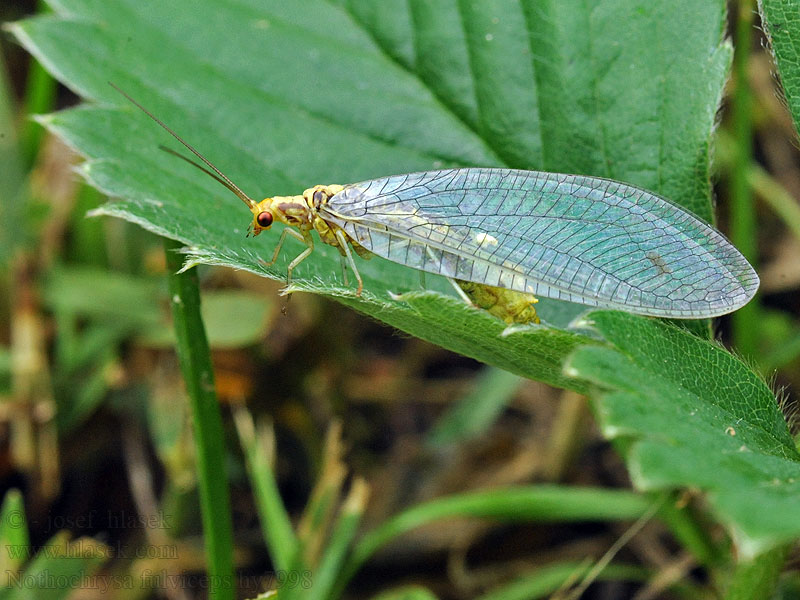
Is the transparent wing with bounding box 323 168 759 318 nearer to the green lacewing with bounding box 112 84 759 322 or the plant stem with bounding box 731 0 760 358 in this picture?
the green lacewing with bounding box 112 84 759 322

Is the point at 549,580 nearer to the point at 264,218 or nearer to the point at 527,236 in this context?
the point at 527,236

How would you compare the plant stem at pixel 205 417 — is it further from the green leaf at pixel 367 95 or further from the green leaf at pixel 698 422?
the green leaf at pixel 698 422

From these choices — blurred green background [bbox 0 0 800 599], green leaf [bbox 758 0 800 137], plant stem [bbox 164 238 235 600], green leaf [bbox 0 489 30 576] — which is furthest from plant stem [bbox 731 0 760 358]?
green leaf [bbox 0 489 30 576]

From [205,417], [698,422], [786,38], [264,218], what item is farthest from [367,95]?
[698,422]

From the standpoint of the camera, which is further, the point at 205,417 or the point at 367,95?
the point at 367,95

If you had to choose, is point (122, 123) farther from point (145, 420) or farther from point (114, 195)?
point (145, 420)

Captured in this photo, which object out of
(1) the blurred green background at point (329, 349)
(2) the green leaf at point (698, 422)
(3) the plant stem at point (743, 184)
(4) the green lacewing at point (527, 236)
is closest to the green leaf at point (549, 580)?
(1) the blurred green background at point (329, 349)
